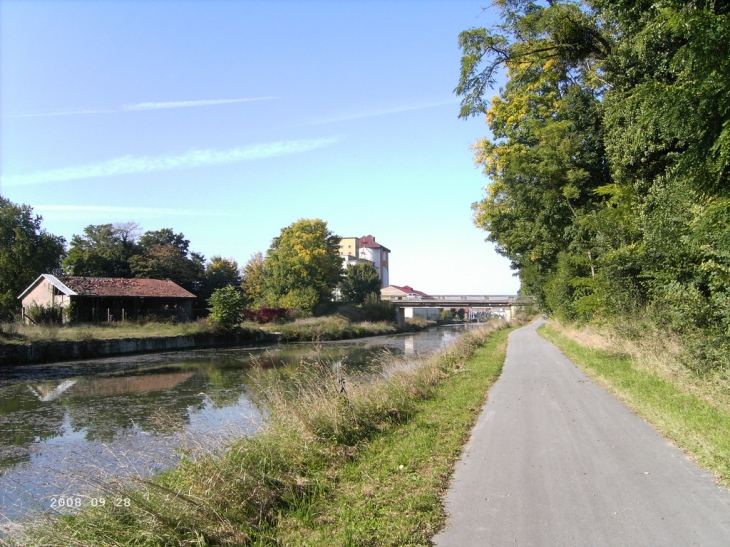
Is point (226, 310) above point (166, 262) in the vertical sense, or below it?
below

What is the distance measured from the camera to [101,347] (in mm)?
35000

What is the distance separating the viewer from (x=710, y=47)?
7.45 m

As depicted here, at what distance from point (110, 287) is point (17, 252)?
11.3m

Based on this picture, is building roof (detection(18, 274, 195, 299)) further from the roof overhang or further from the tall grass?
the tall grass

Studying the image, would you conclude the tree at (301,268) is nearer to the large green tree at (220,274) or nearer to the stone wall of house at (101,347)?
the large green tree at (220,274)

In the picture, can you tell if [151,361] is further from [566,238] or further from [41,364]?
[566,238]

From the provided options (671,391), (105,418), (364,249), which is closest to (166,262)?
(105,418)

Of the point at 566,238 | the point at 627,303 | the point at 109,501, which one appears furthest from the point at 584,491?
the point at 566,238

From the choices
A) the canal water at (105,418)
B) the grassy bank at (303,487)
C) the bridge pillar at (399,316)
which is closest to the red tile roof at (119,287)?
the canal water at (105,418)

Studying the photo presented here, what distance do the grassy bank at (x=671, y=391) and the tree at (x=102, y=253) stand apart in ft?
188

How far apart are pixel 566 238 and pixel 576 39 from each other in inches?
490

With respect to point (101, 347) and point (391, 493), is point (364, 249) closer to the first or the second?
point (101, 347)

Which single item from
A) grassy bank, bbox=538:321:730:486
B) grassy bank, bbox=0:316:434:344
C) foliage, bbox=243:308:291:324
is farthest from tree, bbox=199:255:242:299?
grassy bank, bbox=538:321:730:486

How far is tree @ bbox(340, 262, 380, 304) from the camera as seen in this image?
266 feet
